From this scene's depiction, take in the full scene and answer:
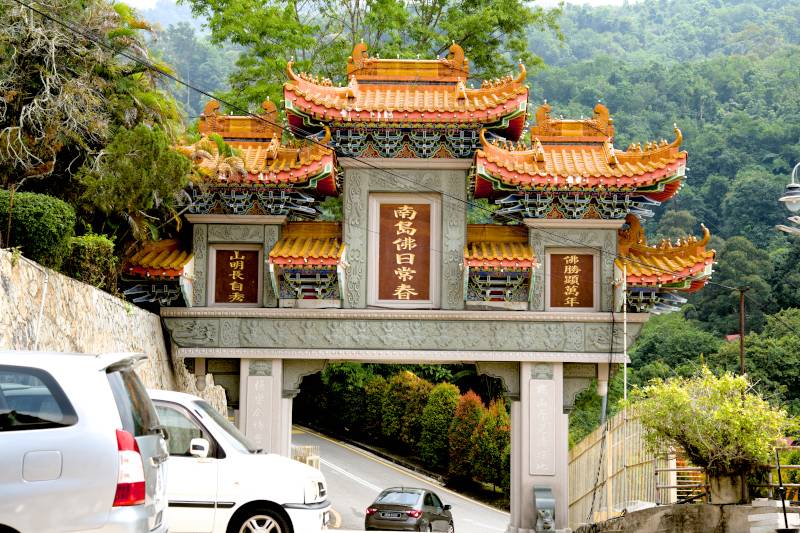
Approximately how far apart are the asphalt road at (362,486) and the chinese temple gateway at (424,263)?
10.2 m

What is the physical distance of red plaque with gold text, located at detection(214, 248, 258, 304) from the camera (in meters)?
15.9

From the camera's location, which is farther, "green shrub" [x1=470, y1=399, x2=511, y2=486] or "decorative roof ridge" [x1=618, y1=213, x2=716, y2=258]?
"green shrub" [x1=470, y1=399, x2=511, y2=486]

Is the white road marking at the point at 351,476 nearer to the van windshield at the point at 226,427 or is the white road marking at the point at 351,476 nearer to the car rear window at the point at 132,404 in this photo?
the van windshield at the point at 226,427

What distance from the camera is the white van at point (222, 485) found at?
27.7 feet

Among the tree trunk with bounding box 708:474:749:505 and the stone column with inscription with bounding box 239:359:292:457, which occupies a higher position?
the stone column with inscription with bounding box 239:359:292:457

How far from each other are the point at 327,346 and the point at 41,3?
20.3 ft

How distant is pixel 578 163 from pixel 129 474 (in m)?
11.4

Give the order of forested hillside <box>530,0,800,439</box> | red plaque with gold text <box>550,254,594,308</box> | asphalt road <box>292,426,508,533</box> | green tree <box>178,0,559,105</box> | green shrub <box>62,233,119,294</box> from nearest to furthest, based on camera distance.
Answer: green shrub <box>62,233,119,294</box>, red plaque with gold text <box>550,254,594,308</box>, asphalt road <box>292,426,508,533</box>, green tree <box>178,0,559,105</box>, forested hillside <box>530,0,800,439</box>

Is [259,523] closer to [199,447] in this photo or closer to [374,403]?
[199,447]

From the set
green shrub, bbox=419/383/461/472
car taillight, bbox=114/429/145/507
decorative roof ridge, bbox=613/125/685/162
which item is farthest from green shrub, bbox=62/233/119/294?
green shrub, bbox=419/383/461/472

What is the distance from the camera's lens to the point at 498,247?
51.3ft

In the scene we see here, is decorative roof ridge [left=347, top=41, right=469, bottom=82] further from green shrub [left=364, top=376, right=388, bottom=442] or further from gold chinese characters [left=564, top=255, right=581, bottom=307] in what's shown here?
green shrub [left=364, top=376, right=388, bottom=442]

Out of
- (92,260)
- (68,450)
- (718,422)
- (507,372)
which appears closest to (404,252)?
(507,372)

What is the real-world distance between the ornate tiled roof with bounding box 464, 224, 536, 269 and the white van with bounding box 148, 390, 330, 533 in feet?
23.4
